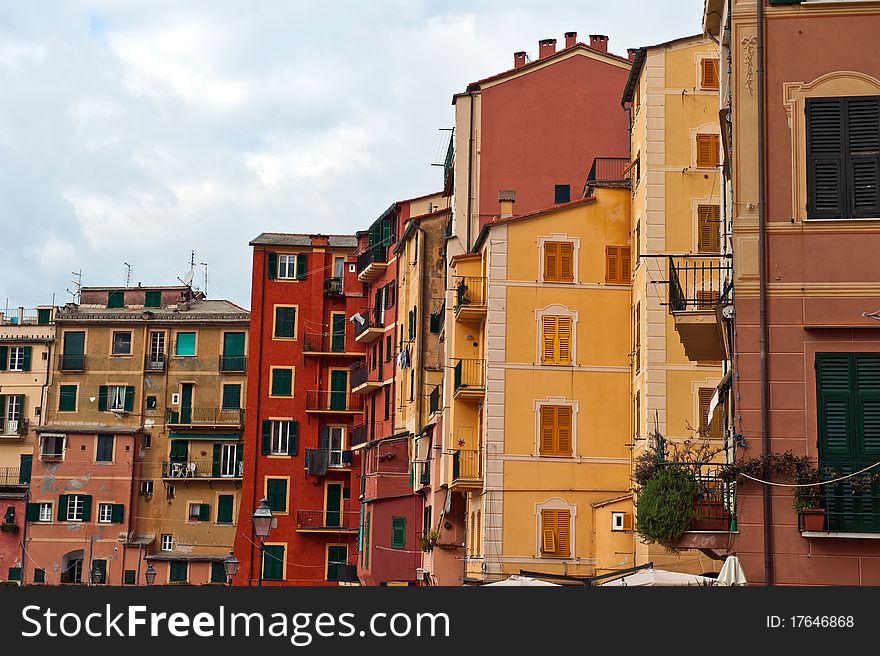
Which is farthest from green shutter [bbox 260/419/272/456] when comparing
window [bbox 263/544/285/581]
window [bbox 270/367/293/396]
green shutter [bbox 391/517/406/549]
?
green shutter [bbox 391/517/406/549]

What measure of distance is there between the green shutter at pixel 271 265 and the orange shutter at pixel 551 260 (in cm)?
3743

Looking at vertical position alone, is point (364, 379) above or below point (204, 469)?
above

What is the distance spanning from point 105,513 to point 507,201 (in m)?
41.8

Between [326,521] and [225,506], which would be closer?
[326,521]

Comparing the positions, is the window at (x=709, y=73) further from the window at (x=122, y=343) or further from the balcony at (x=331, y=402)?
the window at (x=122, y=343)

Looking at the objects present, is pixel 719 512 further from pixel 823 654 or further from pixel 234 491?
pixel 234 491

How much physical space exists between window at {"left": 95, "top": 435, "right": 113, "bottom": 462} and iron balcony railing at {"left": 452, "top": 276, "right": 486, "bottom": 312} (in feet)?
137

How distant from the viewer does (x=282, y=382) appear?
77.8 meters

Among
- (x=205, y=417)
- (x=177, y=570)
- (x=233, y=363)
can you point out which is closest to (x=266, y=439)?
(x=205, y=417)

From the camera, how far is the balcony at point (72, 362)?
85.2 metres

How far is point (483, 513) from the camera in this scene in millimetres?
43094

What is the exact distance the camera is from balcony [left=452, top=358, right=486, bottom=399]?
4528 cm

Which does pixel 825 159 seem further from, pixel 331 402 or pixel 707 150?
pixel 331 402

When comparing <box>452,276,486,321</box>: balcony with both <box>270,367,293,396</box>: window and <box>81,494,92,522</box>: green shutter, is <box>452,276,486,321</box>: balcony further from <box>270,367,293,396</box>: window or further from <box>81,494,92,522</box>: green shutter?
<box>81,494,92,522</box>: green shutter
